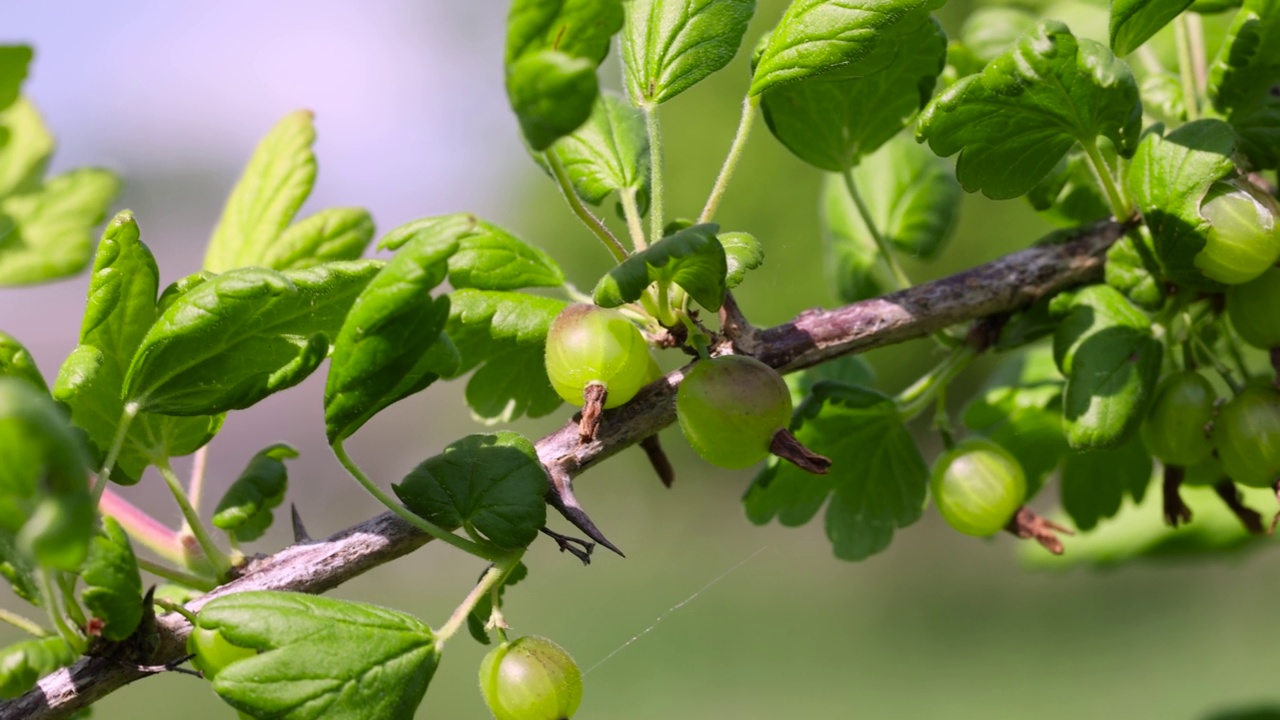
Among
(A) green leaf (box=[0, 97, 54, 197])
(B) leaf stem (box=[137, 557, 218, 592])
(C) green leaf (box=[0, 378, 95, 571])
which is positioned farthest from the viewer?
(A) green leaf (box=[0, 97, 54, 197])

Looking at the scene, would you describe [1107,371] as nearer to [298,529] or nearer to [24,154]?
[298,529]

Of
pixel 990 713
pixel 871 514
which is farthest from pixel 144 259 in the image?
pixel 990 713

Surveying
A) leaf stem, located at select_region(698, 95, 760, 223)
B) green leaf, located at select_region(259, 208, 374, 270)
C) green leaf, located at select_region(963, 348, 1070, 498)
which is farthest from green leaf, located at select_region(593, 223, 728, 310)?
green leaf, located at select_region(963, 348, 1070, 498)

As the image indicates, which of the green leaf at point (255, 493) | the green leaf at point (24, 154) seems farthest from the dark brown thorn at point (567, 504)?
the green leaf at point (24, 154)

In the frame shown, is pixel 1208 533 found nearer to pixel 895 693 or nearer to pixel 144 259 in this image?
pixel 144 259

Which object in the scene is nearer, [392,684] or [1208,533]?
[392,684]

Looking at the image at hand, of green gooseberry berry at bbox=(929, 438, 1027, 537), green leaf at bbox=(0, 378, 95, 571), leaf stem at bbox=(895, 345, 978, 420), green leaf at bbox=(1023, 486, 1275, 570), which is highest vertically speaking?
green leaf at bbox=(0, 378, 95, 571)

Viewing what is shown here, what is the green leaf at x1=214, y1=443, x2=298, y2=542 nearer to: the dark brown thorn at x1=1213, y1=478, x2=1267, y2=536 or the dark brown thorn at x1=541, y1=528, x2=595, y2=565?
the dark brown thorn at x1=541, y1=528, x2=595, y2=565
